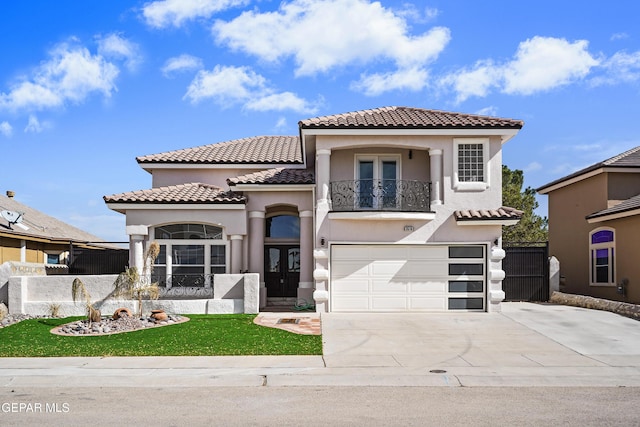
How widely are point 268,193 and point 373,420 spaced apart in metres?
13.3

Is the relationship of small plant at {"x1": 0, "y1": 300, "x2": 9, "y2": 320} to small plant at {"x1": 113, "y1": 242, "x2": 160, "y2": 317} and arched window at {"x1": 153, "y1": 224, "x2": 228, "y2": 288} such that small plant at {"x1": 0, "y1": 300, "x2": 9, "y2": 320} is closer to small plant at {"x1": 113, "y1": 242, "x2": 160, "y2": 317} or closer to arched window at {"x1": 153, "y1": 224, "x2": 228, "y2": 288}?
small plant at {"x1": 113, "y1": 242, "x2": 160, "y2": 317}

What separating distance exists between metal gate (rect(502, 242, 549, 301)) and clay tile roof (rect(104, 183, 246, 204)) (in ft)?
32.8

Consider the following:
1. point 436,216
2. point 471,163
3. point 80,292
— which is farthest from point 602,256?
point 80,292

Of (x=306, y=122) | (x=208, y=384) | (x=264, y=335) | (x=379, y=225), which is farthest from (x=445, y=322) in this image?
(x=208, y=384)

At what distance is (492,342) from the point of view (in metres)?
14.0

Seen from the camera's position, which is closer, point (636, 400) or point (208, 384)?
point (636, 400)

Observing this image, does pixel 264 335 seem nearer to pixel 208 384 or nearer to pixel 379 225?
pixel 208 384

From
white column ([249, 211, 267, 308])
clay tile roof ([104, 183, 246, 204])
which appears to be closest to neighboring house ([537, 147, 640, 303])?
white column ([249, 211, 267, 308])

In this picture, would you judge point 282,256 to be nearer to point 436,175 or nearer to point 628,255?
point 436,175

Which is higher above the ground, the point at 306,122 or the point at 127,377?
the point at 306,122

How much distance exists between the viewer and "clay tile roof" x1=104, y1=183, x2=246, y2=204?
1941cm

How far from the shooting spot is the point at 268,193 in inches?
802

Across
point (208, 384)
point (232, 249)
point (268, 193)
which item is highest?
point (268, 193)

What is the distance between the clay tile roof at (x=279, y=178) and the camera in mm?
19953
